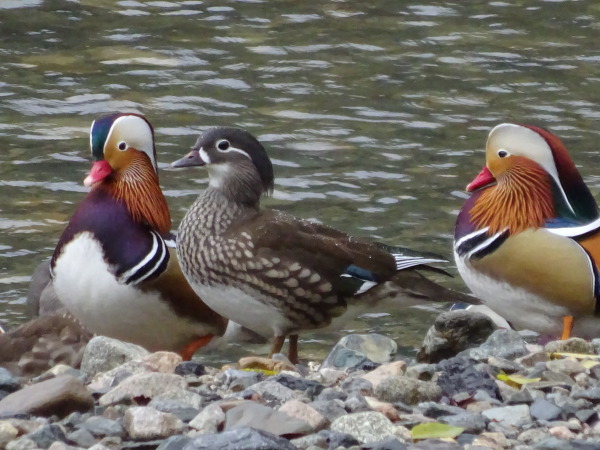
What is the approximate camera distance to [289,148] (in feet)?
27.7

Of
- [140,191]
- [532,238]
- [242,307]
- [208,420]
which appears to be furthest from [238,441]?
[140,191]

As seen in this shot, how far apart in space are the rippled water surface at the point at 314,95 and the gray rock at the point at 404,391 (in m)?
2.63

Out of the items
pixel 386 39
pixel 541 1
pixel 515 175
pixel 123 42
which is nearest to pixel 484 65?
pixel 386 39

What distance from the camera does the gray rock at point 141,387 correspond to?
3.71 meters

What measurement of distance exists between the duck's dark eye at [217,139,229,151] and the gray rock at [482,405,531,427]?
2.13m

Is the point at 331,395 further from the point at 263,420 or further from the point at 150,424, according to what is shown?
the point at 150,424

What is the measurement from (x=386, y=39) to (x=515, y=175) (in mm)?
4448

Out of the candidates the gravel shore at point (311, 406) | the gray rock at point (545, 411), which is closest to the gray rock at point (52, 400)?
the gravel shore at point (311, 406)

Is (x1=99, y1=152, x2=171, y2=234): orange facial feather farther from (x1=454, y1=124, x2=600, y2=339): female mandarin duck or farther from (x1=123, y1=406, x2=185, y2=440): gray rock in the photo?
(x1=123, y1=406, x2=185, y2=440): gray rock

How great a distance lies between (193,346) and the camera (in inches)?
230

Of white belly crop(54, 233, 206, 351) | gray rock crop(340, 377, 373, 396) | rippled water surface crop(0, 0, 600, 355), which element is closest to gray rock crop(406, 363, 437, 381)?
gray rock crop(340, 377, 373, 396)

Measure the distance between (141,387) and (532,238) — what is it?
7.44ft

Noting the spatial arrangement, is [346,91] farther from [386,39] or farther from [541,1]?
[541,1]

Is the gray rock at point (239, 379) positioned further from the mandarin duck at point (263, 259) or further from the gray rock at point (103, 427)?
the mandarin duck at point (263, 259)
